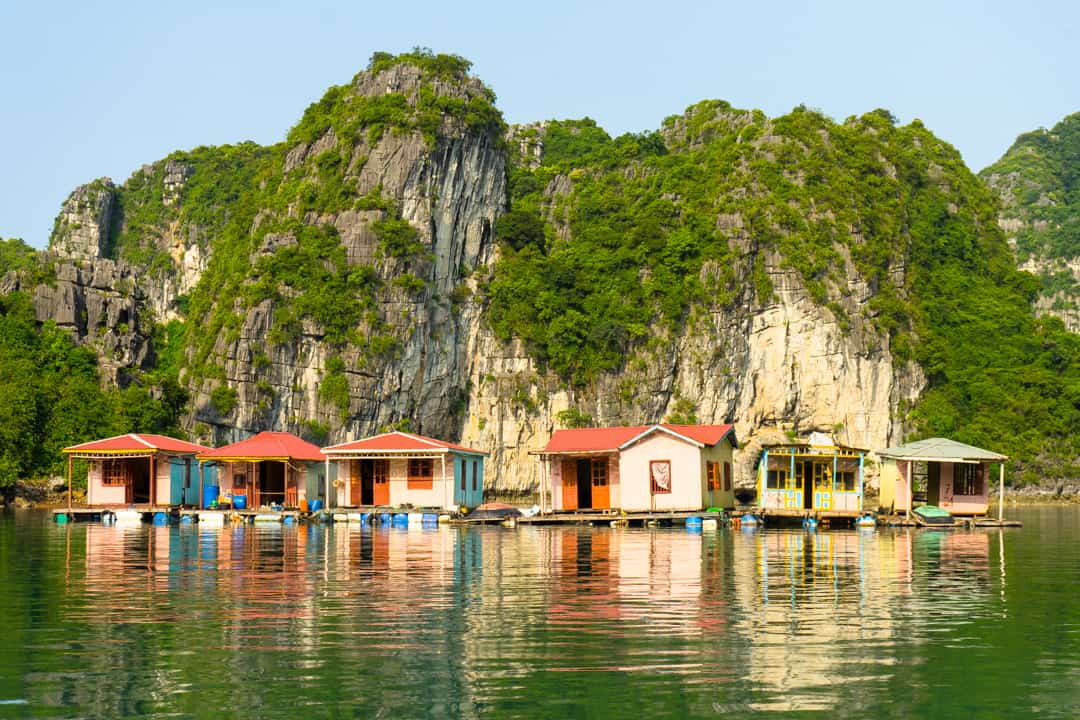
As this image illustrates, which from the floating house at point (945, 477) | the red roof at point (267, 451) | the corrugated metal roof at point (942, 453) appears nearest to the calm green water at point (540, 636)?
the corrugated metal roof at point (942, 453)

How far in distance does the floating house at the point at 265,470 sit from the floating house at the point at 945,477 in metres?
24.6

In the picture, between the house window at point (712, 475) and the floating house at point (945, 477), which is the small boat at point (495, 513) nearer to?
the house window at point (712, 475)

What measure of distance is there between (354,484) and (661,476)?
46.2 feet

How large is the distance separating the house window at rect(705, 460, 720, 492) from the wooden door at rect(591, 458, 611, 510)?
168 inches

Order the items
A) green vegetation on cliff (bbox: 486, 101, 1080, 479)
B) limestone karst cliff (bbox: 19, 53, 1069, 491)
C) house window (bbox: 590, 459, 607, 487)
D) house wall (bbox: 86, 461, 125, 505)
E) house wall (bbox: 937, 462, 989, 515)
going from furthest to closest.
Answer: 1. green vegetation on cliff (bbox: 486, 101, 1080, 479)
2. limestone karst cliff (bbox: 19, 53, 1069, 491)
3. house wall (bbox: 86, 461, 125, 505)
4. house window (bbox: 590, 459, 607, 487)
5. house wall (bbox: 937, 462, 989, 515)

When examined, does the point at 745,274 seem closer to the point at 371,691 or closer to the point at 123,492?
the point at 123,492

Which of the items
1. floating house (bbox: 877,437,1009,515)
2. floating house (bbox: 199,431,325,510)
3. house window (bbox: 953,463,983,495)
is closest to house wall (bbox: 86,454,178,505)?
floating house (bbox: 199,431,325,510)

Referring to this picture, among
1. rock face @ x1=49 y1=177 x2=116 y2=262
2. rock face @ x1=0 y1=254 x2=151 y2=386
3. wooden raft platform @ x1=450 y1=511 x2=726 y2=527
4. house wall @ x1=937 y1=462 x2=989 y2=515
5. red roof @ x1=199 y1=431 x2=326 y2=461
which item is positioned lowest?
wooden raft platform @ x1=450 y1=511 x2=726 y2=527

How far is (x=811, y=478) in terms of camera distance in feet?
151

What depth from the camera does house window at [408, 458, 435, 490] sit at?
5180 cm

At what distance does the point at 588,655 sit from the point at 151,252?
109434mm

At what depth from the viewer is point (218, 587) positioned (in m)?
21.0

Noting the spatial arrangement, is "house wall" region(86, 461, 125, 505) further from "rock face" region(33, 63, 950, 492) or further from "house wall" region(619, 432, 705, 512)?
"house wall" region(619, 432, 705, 512)

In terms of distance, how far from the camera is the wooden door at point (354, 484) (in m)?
52.7
